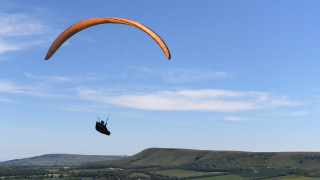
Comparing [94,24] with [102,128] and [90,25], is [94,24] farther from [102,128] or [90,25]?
[102,128]

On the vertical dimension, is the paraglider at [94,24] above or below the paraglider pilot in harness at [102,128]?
above

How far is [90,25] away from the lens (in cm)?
2988

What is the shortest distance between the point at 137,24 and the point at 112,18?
1961 mm

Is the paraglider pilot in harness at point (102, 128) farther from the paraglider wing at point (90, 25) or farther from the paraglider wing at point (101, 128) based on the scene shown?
the paraglider wing at point (90, 25)

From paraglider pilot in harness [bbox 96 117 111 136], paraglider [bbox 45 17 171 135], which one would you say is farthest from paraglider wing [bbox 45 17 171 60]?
paraglider pilot in harness [bbox 96 117 111 136]

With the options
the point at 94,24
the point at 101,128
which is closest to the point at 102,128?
the point at 101,128

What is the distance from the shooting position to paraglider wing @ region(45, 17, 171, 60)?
2764cm

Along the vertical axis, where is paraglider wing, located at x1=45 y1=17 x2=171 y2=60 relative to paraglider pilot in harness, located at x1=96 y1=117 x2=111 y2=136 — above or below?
above

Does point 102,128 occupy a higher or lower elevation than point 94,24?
lower

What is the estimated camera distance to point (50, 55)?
105 feet

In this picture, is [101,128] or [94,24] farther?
[94,24]

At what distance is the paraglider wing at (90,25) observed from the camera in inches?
1088

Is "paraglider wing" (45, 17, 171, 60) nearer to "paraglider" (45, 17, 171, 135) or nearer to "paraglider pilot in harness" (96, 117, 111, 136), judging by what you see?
"paraglider" (45, 17, 171, 135)

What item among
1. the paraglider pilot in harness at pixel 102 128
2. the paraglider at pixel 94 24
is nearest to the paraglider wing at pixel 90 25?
the paraglider at pixel 94 24
